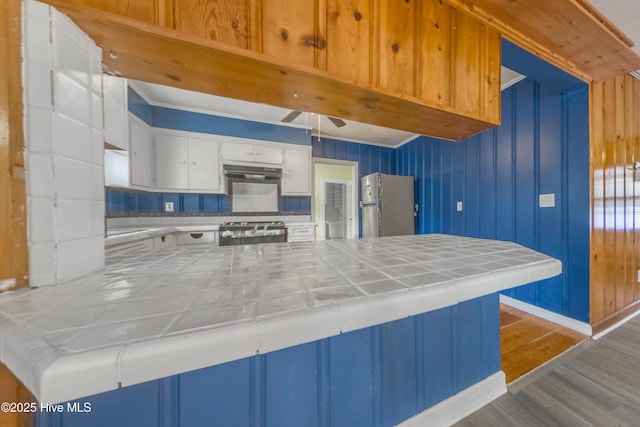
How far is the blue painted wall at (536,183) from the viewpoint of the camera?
1.88 metres

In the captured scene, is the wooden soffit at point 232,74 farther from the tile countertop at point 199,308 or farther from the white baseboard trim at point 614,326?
the white baseboard trim at point 614,326

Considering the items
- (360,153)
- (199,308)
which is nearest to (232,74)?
(199,308)

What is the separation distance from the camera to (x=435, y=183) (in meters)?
3.45

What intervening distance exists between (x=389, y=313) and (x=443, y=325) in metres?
0.70

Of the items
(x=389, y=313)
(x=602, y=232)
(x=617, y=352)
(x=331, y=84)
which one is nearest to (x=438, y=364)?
(x=389, y=313)

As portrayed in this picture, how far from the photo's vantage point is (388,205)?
11.8ft

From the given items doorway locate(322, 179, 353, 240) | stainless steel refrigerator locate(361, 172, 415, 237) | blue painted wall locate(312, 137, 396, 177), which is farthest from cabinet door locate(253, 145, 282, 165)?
doorway locate(322, 179, 353, 240)

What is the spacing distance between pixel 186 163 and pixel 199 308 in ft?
9.86

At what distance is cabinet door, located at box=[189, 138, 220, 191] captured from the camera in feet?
9.57

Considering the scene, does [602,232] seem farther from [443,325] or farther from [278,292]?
[278,292]

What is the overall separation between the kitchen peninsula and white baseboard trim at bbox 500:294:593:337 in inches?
57.8

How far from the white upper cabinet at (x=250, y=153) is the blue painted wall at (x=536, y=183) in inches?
100

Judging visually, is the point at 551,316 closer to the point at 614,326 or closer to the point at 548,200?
the point at 614,326

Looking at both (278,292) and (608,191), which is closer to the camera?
(278,292)
